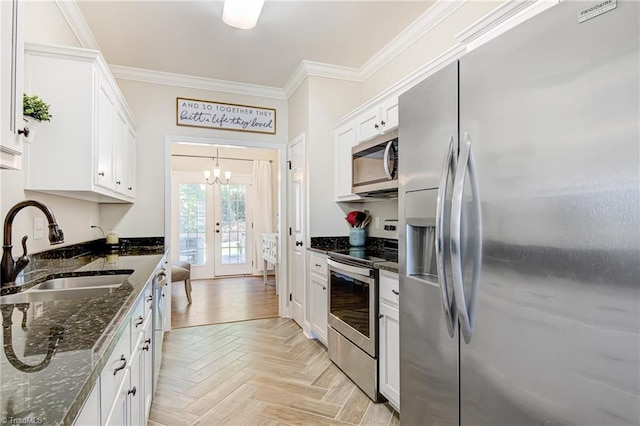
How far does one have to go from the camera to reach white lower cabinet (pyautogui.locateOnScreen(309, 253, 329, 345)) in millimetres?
3096

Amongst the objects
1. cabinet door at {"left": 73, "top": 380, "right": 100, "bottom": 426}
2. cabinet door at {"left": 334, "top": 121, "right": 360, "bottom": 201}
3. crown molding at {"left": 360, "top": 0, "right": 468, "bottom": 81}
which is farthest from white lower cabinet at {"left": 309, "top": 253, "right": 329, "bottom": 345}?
cabinet door at {"left": 73, "top": 380, "right": 100, "bottom": 426}

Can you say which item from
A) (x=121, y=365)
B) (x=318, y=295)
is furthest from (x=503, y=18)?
(x=318, y=295)

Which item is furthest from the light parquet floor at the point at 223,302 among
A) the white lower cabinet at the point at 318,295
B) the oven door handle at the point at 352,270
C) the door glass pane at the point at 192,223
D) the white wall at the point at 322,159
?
the oven door handle at the point at 352,270

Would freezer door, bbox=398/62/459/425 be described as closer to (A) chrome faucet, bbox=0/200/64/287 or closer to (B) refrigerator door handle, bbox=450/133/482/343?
(B) refrigerator door handle, bbox=450/133/482/343

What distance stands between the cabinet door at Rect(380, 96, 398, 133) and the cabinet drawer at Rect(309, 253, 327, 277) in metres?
1.27

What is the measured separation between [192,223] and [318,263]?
13.5ft

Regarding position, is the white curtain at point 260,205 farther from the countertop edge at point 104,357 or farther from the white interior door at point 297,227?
the countertop edge at point 104,357

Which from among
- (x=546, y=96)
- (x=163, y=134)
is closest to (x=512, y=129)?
(x=546, y=96)

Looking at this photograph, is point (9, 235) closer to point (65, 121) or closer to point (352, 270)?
point (65, 121)

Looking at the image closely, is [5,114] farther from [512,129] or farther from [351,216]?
[351,216]

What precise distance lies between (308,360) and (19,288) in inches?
83.8

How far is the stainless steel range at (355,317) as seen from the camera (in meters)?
2.22

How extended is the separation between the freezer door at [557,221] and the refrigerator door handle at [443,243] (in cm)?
10

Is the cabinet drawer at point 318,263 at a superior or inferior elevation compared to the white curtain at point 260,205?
inferior
